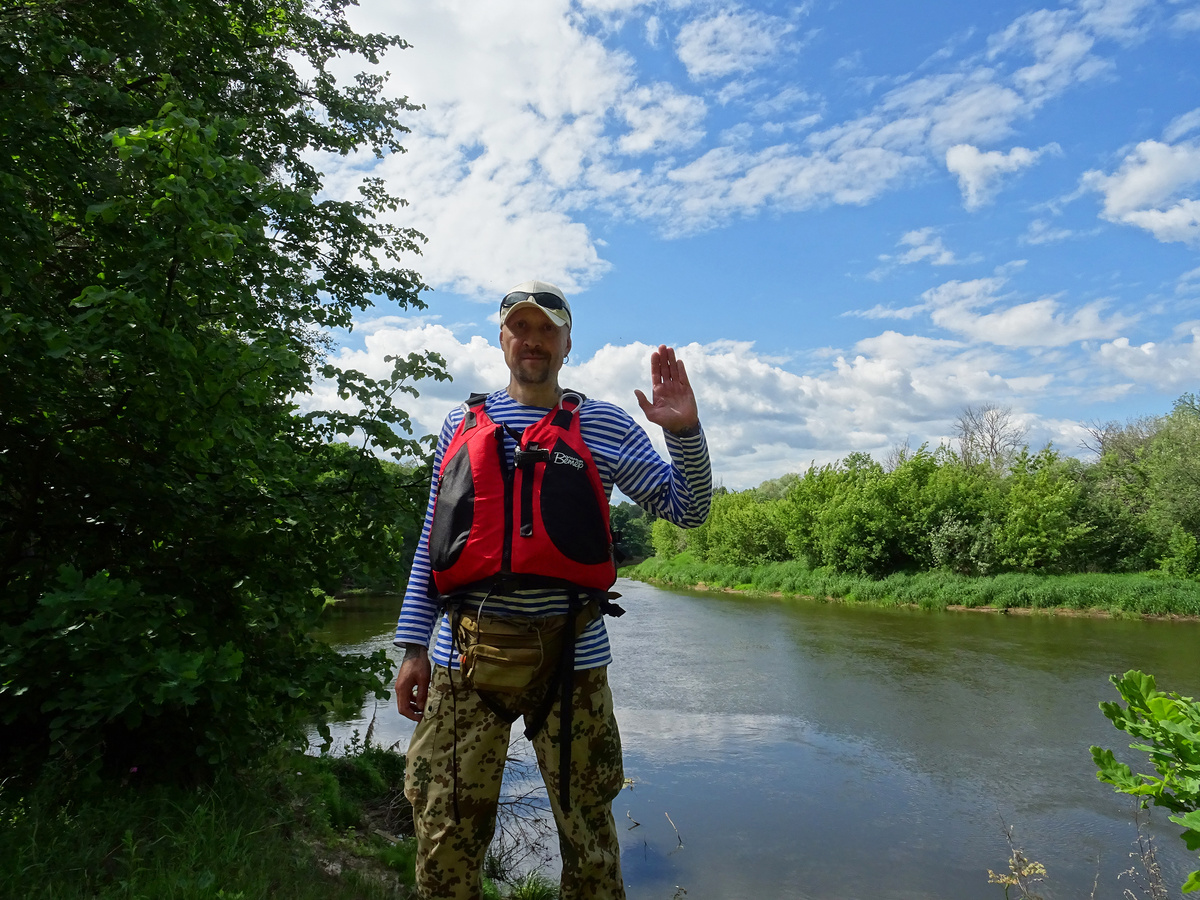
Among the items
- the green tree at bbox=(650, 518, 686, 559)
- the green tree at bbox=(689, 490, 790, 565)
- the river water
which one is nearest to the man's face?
the river water

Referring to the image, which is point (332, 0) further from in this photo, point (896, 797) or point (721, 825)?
point (896, 797)

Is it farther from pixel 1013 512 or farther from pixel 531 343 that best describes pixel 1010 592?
pixel 531 343

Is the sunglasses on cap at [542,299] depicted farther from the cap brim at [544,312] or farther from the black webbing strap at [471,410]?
the black webbing strap at [471,410]

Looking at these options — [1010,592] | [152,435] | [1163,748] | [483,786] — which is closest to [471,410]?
[483,786]

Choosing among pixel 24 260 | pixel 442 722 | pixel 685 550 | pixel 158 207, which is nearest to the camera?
pixel 442 722

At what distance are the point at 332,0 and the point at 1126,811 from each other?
41.2 feet

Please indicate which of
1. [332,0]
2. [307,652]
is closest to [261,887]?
[307,652]

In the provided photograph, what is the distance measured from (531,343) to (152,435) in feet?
8.12

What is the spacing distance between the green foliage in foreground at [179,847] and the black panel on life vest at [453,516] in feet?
5.60

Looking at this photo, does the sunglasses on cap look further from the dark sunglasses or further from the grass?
the grass

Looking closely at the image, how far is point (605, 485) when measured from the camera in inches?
103

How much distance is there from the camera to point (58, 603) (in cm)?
293

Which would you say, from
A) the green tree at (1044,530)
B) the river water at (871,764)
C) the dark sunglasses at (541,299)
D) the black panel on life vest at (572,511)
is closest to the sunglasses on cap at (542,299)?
the dark sunglasses at (541,299)

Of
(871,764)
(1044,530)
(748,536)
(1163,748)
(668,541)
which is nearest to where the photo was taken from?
(1163,748)
